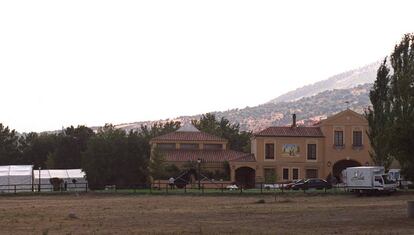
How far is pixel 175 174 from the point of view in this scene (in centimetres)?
8244

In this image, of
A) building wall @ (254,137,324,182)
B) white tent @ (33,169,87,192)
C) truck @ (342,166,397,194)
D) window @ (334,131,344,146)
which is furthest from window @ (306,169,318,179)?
white tent @ (33,169,87,192)

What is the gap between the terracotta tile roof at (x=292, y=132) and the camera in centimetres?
8619

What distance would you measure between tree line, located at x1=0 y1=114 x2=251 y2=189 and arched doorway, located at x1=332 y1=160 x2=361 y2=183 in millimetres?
21201

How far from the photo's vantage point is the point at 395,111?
53.6m

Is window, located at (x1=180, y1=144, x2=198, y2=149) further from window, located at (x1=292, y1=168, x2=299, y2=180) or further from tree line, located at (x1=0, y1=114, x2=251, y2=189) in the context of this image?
window, located at (x1=292, y1=168, x2=299, y2=180)

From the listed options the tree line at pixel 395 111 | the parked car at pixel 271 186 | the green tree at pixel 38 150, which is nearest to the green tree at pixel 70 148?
the green tree at pixel 38 150

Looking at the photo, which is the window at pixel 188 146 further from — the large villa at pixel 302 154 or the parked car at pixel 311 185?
the parked car at pixel 311 185

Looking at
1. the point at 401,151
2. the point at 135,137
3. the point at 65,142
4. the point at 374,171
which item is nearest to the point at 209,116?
the point at 65,142

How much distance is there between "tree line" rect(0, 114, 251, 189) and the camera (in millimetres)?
88062

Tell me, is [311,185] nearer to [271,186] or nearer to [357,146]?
[271,186]

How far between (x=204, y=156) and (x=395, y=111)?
3653cm

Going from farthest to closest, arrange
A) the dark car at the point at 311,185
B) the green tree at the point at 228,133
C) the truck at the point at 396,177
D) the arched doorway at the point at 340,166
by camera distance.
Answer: the green tree at the point at 228,133
the arched doorway at the point at 340,166
the dark car at the point at 311,185
the truck at the point at 396,177

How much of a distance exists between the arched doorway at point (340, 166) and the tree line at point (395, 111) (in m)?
16.2

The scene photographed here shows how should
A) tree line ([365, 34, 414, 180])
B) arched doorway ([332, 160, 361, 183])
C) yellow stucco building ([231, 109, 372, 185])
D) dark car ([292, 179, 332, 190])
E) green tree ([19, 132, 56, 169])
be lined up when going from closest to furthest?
tree line ([365, 34, 414, 180]) < dark car ([292, 179, 332, 190]) < yellow stucco building ([231, 109, 372, 185]) < arched doorway ([332, 160, 361, 183]) < green tree ([19, 132, 56, 169])
